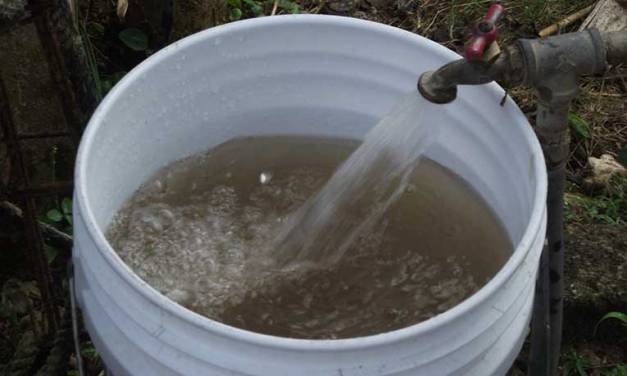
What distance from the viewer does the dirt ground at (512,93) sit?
1460mm

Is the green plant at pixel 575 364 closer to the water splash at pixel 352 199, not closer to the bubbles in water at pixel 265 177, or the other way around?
the water splash at pixel 352 199

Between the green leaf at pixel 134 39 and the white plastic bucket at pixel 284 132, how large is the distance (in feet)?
1.85

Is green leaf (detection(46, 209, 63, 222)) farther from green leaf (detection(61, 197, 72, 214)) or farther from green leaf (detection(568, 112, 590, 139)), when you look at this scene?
green leaf (detection(568, 112, 590, 139))

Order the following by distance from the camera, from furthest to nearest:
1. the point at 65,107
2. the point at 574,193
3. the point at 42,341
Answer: the point at 574,193 → the point at 42,341 → the point at 65,107

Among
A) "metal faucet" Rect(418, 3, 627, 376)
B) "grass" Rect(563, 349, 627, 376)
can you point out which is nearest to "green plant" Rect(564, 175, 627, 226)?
"grass" Rect(563, 349, 627, 376)

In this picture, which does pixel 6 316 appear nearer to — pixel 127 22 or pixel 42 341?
pixel 42 341

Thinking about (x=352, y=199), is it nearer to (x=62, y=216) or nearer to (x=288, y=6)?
(x=62, y=216)

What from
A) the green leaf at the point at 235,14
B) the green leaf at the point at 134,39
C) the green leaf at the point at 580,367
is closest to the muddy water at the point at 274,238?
the green leaf at the point at 580,367

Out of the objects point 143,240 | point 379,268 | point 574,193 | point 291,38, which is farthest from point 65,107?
point 574,193

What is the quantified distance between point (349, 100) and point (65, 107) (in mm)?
379

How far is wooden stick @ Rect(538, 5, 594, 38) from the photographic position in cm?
196

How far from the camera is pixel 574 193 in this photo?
1.72 meters

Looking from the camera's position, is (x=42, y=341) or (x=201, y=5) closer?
(x=42, y=341)

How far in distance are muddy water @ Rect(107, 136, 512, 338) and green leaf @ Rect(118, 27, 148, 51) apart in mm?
548
